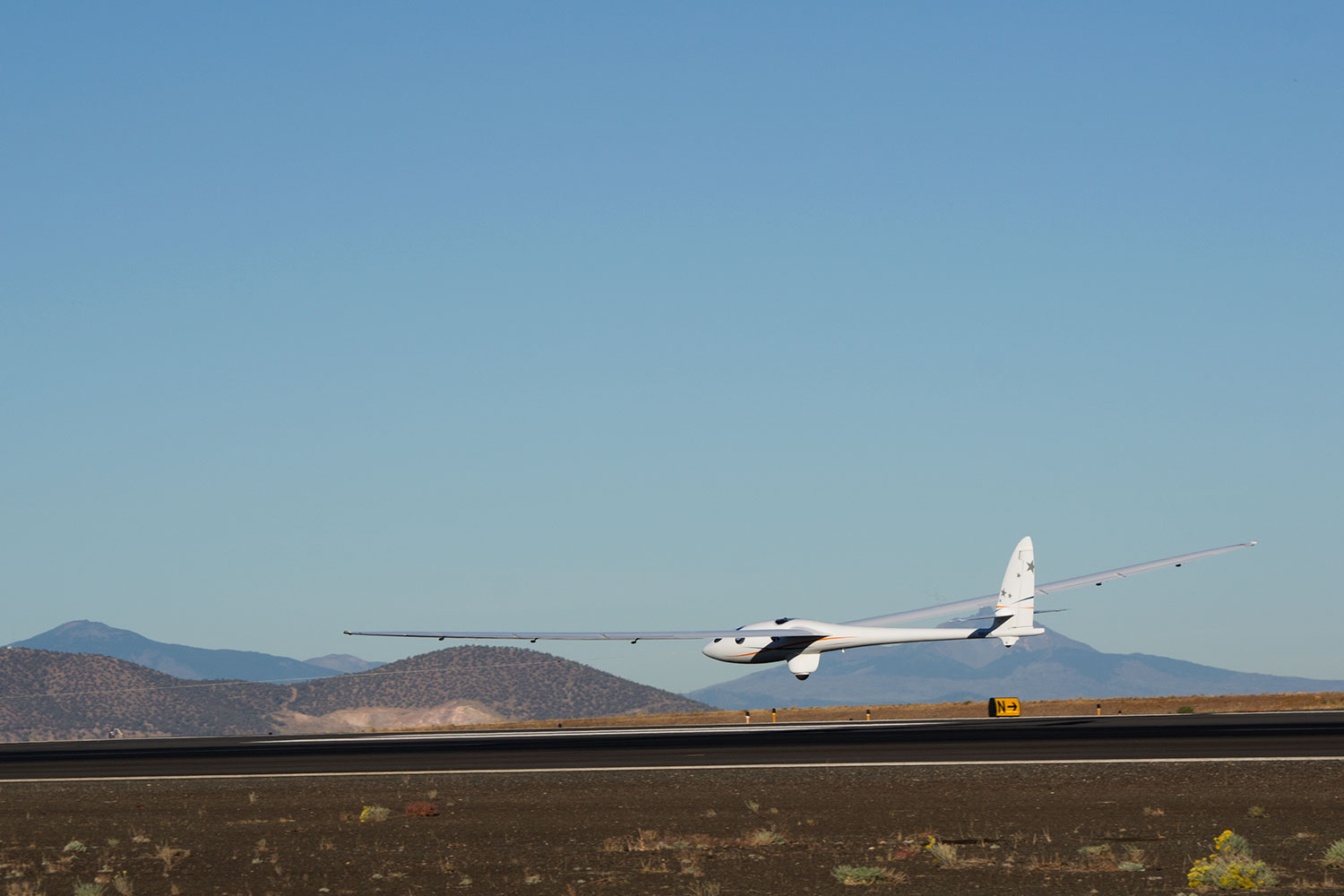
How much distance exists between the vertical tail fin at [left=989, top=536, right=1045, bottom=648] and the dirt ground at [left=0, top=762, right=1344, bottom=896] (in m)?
43.8

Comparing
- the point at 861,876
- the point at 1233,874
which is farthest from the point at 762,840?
the point at 1233,874

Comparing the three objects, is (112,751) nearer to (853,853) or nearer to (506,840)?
(506,840)

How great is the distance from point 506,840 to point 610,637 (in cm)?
6036

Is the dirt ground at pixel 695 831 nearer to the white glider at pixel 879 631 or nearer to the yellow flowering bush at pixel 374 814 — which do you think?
the yellow flowering bush at pixel 374 814

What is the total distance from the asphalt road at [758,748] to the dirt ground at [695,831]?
4224mm

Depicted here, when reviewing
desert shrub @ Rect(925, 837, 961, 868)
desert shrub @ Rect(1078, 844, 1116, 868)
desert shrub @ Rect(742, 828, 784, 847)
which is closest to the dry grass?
desert shrub @ Rect(742, 828, 784, 847)

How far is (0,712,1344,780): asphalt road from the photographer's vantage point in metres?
38.7

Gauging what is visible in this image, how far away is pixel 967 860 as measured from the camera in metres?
22.0

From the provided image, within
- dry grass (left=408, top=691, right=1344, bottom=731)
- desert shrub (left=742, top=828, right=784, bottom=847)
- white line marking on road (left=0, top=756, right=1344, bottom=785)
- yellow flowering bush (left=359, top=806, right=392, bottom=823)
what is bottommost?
desert shrub (left=742, top=828, right=784, bottom=847)

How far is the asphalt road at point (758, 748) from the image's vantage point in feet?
127

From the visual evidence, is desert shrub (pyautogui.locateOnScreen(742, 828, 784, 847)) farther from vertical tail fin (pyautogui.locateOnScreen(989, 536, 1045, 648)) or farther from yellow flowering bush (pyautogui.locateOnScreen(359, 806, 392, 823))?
vertical tail fin (pyautogui.locateOnScreen(989, 536, 1045, 648))

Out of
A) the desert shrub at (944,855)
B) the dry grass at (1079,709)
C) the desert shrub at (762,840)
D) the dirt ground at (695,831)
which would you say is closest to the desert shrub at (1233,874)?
the dirt ground at (695,831)

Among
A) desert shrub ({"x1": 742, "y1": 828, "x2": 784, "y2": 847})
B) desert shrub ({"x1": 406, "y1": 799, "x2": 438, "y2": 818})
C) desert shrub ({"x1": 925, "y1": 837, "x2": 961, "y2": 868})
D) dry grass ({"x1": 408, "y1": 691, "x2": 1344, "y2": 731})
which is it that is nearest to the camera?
desert shrub ({"x1": 925, "y1": 837, "x2": 961, "y2": 868})

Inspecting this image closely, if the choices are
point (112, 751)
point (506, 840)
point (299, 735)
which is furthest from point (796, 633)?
point (506, 840)
